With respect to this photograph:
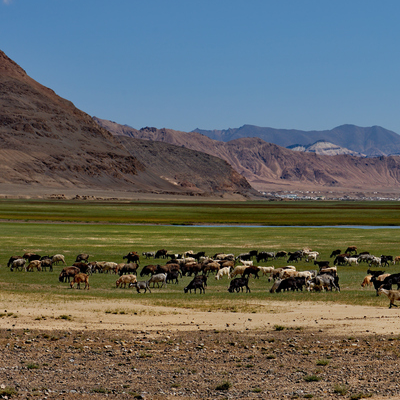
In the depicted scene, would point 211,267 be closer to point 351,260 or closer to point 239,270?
point 239,270

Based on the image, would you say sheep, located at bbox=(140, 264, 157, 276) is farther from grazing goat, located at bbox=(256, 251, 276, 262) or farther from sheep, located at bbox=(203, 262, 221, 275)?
grazing goat, located at bbox=(256, 251, 276, 262)

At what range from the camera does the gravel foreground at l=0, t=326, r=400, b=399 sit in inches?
437

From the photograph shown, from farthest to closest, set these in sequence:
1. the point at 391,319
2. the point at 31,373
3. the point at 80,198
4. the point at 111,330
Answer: the point at 80,198 → the point at 391,319 → the point at 111,330 → the point at 31,373

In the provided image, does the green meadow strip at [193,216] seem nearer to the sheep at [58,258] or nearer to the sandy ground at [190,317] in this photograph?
the sheep at [58,258]

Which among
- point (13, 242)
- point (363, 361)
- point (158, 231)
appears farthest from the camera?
point (158, 231)

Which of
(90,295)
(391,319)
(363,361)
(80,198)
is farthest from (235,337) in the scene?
(80,198)

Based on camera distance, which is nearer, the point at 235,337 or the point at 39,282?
the point at 235,337

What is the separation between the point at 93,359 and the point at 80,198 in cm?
15647

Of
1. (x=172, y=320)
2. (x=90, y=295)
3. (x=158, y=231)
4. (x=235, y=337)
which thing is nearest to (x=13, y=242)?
(x=158, y=231)

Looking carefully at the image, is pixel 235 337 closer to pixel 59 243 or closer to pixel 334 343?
pixel 334 343

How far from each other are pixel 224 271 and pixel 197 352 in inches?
631

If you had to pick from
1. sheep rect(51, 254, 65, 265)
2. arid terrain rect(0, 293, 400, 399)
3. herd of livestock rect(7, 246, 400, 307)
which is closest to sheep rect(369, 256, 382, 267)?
herd of livestock rect(7, 246, 400, 307)

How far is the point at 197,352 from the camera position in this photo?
13977mm

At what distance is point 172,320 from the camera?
17969 mm
